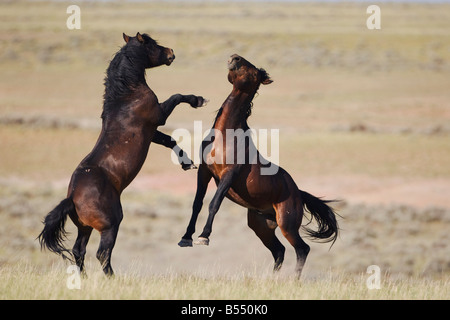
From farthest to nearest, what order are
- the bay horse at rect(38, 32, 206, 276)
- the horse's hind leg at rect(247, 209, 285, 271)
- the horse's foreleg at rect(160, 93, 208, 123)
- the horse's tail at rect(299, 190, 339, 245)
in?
the horse's tail at rect(299, 190, 339, 245) → the horse's hind leg at rect(247, 209, 285, 271) → the horse's foreleg at rect(160, 93, 208, 123) → the bay horse at rect(38, 32, 206, 276)

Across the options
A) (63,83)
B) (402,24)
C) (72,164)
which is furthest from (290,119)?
(402,24)

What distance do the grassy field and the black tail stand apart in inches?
12.0

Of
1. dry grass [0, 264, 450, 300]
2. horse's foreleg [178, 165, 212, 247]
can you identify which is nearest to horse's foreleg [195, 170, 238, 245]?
horse's foreleg [178, 165, 212, 247]

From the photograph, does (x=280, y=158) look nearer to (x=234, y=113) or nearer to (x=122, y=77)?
(x=234, y=113)

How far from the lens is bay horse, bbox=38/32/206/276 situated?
7754mm

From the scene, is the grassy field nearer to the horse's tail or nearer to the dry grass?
the dry grass

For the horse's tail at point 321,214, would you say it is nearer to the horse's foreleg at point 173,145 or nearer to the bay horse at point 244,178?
the bay horse at point 244,178

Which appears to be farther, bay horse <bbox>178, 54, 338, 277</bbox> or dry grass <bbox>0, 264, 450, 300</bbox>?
bay horse <bbox>178, 54, 338, 277</bbox>

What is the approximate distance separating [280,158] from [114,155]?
794 inches

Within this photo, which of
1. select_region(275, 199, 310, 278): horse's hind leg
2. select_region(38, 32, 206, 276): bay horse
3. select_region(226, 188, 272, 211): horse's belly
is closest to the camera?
select_region(38, 32, 206, 276): bay horse

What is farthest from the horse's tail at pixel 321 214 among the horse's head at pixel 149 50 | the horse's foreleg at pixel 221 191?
the horse's head at pixel 149 50

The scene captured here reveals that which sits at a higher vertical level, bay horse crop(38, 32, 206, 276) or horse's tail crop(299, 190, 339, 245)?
bay horse crop(38, 32, 206, 276)

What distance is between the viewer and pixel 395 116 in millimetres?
38188
